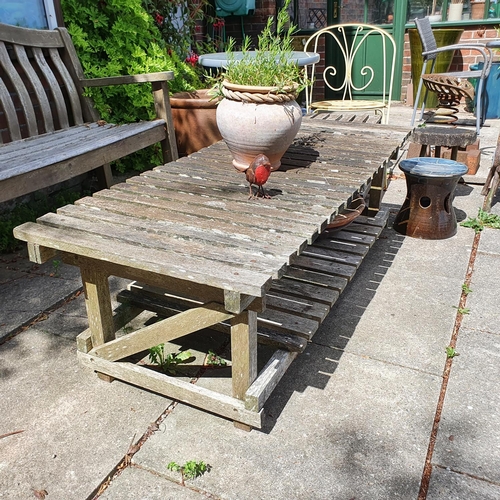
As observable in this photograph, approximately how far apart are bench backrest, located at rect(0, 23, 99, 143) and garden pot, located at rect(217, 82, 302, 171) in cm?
172

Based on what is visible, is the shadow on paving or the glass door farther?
the glass door

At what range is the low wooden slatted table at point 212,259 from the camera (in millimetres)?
1759

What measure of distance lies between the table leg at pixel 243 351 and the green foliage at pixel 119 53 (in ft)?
10.2

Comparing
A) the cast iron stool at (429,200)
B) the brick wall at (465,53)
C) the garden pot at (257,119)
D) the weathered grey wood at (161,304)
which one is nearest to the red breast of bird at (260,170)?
the garden pot at (257,119)

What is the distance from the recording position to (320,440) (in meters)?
1.89

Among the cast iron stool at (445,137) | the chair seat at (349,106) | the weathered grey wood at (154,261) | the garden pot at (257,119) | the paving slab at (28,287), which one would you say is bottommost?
the paving slab at (28,287)

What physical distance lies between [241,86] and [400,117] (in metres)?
4.84

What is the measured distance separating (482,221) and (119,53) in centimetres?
329

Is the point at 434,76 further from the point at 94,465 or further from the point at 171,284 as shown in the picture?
the point at 94,465

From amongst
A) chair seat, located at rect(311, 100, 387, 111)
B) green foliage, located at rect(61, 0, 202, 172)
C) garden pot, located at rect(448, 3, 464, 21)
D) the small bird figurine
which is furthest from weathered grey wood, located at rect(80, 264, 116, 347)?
garden pot, located at rect(448, 3, 464, 21)

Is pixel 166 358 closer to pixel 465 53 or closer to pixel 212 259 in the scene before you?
pixel 212 259

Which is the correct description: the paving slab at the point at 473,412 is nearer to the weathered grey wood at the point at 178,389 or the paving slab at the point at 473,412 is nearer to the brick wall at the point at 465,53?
the weathered grey wood at the point at 178,389

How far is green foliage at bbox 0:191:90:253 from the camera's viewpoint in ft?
11.3

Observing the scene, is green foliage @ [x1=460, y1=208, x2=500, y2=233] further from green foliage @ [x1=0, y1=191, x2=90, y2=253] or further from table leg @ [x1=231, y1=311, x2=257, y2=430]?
green foliage @ [x1=0, y1=191, x2=90, y2=253]
